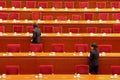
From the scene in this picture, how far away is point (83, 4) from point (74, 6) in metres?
0.47

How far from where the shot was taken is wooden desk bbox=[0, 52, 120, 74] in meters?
12.6

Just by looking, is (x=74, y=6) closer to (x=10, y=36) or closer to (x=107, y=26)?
(x=107, y=26)

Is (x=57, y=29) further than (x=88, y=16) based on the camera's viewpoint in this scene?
No

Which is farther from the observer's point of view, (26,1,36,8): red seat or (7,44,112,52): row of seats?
(26,1,36,8): red seat

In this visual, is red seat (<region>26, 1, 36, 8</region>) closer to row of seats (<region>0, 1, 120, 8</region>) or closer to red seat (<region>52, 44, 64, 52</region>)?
row of seats (<region>0, 1, 120, 8</region>)

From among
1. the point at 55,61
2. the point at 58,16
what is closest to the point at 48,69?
the point at 55,61

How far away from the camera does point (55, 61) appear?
12.7m

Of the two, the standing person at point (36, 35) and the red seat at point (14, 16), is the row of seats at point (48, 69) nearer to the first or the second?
the standing person at point (36, 35)

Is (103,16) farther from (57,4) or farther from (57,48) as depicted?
(57,48)

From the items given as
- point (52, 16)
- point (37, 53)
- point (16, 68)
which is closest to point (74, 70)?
point (37, 53)

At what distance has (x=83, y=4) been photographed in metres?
19.0

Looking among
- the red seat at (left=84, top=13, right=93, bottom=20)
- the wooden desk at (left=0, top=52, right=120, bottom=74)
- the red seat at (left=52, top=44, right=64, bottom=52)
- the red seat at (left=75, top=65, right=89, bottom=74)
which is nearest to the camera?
the red seat at (left=75, top=65, right=89, bottom=74)

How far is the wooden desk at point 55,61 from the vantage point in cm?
1256

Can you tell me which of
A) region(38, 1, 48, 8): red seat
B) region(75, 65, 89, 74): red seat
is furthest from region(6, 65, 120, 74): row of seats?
region(38, 1, 48, 8): red seat
